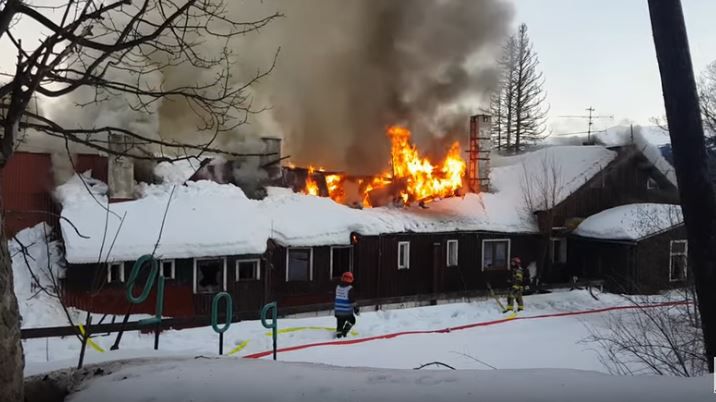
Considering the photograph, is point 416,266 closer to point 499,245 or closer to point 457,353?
point 499,245

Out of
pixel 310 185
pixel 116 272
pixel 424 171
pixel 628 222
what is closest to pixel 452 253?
pixel 424 171

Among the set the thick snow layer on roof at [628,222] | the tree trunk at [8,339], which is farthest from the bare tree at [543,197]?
the tree trunk at [8,339]

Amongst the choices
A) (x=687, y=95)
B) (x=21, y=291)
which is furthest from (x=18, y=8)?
(x=21, y=291)

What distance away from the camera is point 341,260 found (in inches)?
713

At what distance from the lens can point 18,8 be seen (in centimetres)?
320

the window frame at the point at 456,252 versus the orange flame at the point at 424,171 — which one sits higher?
the orange flame at the point at 424,171

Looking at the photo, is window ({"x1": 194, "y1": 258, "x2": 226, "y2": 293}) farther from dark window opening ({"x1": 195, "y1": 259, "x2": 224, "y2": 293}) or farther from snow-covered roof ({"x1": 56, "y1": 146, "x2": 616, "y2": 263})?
snow-covered roof ({"x1": 56, "y1": 146, "x2": 616, "y2": 263})

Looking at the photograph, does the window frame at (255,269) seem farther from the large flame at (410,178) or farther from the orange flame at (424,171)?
the orange flame at (424,171)

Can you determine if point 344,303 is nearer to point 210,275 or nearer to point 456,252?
point 210,275

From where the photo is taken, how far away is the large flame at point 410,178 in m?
23.9

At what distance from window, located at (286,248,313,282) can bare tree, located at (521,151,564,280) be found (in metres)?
9.34

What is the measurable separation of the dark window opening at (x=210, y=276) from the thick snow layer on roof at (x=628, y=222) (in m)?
14.3

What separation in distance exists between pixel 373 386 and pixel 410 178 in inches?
862

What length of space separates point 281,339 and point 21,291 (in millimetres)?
7000
